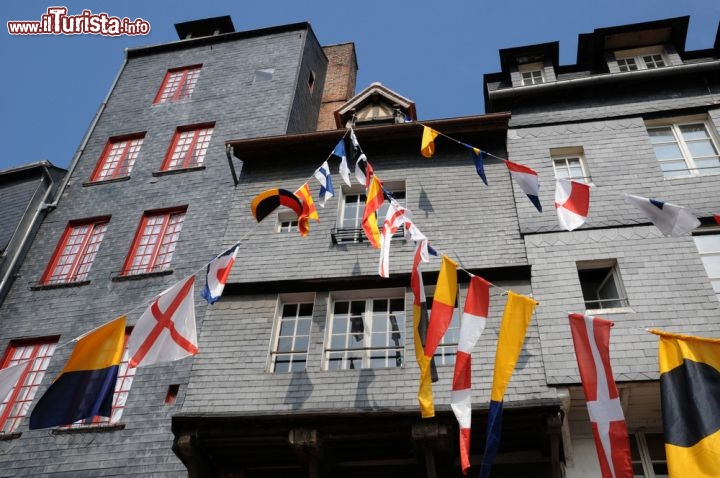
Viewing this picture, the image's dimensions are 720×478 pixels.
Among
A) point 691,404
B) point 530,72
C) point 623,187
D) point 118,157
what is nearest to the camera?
point 691,404

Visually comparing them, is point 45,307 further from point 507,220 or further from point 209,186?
point 507,220

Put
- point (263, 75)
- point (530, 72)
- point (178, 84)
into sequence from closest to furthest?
point (530, 72)
point (263, 75)
point (178, 84)

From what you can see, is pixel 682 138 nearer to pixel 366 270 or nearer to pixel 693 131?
pixel 693 131

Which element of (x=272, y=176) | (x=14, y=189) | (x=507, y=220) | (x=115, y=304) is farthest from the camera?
(x=14, y=189)

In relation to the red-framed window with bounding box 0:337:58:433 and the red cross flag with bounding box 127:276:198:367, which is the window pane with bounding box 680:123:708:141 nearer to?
the red cross flag with bounding box 127:276:198:367

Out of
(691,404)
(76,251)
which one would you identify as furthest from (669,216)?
(76,251)

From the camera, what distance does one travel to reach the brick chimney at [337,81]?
68.9 ft

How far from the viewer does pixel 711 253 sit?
1106cm

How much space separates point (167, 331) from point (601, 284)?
790 cm

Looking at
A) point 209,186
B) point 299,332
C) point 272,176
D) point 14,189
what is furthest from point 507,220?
point 14,189

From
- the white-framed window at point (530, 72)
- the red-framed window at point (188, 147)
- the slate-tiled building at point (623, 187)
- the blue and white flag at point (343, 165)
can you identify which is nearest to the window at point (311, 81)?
the red-framed window at point (188, 147)

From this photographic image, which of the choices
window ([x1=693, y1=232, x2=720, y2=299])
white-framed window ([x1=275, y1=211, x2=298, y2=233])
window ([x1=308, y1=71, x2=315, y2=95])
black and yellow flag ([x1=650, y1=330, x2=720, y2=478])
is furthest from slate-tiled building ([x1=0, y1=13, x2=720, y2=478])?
window ([x1=308, y1=71, x2=315, y2=95])

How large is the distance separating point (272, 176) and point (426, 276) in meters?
5.13

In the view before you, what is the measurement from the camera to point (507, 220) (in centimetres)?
1243
